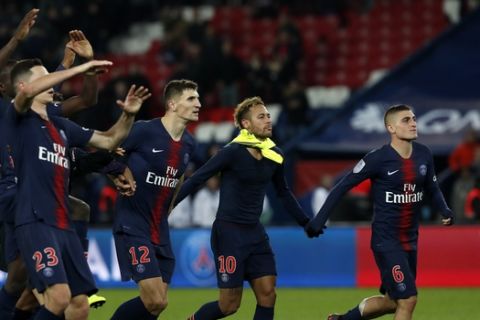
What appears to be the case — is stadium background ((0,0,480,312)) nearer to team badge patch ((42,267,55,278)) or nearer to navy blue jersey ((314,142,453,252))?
navy blue jersey ((314,142,453,252))

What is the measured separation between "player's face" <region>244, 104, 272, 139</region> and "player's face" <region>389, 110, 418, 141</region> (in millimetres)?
1071

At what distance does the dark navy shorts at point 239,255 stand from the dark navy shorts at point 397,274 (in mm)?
913

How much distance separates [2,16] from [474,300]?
12.9 m

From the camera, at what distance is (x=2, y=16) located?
2489cm

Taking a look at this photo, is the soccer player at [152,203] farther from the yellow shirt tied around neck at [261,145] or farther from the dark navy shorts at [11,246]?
the dark navy shorts at [11,246]

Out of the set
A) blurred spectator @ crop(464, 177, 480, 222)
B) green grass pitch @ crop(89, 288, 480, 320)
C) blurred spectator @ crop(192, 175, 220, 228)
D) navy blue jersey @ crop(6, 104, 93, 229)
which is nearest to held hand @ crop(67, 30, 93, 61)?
navy blue jersey @ crop(6, 104, 93, 229)

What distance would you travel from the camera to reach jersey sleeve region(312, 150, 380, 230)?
10.9 meters

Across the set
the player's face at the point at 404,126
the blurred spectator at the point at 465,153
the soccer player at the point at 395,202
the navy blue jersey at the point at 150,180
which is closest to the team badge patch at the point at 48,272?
the navy blue jersey at the point at 150,180

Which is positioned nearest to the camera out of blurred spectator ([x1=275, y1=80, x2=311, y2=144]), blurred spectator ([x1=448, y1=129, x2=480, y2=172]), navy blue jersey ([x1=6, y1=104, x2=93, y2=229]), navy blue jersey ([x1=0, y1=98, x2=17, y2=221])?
navy blue jersey ([x1=6, y1=104, x2=93, y2=229])

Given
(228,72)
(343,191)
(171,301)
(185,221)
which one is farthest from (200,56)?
(343,191)

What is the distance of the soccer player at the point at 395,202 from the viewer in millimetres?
10719

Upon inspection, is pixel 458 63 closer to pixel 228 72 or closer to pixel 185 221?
pixel 228 72

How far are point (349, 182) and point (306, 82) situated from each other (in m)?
12.9

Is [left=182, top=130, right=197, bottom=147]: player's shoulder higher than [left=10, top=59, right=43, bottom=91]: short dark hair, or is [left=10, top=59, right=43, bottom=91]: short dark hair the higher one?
[left=10, top=59, right=43, bottom=91]: short dark hair
